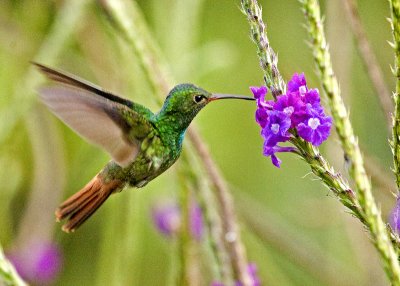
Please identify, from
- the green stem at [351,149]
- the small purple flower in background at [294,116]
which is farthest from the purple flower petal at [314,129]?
the green stem at [351,149]

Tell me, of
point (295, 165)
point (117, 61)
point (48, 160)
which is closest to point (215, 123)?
point (295, 165)

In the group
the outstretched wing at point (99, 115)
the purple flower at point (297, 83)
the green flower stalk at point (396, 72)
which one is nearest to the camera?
the green flower stalk at point (396, 72)

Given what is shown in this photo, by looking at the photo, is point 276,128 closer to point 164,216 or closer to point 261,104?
point 261,104

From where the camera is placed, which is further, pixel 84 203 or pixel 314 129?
pixel 84 203

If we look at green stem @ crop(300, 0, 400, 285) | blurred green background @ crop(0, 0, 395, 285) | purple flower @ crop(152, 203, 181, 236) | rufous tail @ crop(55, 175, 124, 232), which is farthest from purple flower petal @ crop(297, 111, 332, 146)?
purple flower @ crop(152, 203, 181, 236)

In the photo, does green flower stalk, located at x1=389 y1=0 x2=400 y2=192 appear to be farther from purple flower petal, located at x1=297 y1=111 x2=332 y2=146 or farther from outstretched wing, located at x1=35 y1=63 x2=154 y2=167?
outstretched wing, located at x1=35 y1=63 x2=154 y2=167

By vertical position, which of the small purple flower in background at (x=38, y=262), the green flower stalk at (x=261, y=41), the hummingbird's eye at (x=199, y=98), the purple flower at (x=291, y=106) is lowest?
the small purple flower in background at (x=38, y=262)

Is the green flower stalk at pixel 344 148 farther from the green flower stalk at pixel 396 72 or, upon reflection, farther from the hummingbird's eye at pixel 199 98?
the hummingbird's eye at pixel 199 98

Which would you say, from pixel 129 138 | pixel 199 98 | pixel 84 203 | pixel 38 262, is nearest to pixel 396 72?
pixel 199 98
